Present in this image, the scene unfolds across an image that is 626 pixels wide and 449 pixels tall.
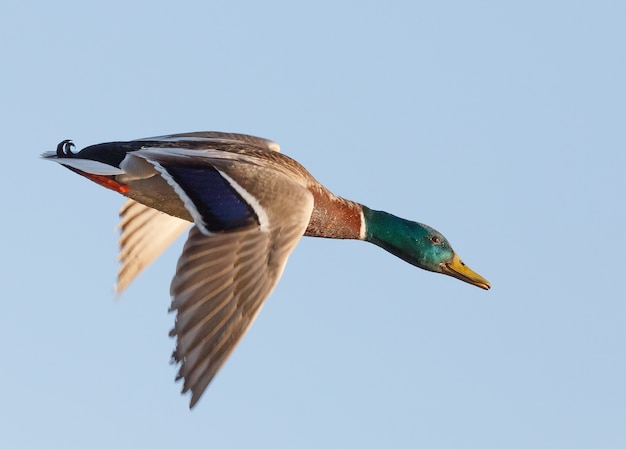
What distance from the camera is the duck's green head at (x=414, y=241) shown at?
11.5 meters

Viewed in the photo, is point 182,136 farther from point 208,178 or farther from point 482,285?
point 482,285

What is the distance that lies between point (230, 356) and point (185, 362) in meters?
0.31

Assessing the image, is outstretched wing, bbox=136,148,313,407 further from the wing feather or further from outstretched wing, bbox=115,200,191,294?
outstretched wing, bbox=115,200,191,294

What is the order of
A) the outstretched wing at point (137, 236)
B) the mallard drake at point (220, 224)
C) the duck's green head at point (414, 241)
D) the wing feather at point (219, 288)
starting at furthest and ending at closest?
1. the outstretched wing at point (137, 236)
2. the duck's green head at point (414, 241)
3. the mallard drake at point (220, 224)
4. the wing feather at point (219, 288)

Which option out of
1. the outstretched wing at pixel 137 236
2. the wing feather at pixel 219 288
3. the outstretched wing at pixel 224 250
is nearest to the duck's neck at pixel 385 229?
the outstretched wing at pixel 224 250

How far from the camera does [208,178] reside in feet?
32.2

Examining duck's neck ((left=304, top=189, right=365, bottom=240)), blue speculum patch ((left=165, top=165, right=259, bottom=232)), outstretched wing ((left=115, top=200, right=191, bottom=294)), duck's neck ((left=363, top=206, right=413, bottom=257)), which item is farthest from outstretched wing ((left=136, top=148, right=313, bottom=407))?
outstretched wing ((left=115, top=200, right=191, bottom=294))

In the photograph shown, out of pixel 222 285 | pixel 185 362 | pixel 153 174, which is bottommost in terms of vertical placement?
A: pixel 185 362

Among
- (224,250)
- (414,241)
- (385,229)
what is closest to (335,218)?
(385,229)

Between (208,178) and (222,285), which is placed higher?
(208,178)

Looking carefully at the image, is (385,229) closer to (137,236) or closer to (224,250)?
(137,236)

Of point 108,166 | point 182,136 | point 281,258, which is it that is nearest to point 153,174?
point 108,166

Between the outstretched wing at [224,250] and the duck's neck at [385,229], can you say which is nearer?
the outstretched wing at [224,250]

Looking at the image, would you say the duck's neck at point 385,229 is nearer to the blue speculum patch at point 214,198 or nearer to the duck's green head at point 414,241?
the duck's green head at point 414,241
